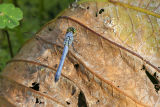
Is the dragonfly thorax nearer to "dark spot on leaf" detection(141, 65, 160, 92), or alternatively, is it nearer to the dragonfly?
the dragonfly

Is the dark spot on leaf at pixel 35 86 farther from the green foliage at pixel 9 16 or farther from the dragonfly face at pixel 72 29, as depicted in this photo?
the green foliage at pixel 9 16

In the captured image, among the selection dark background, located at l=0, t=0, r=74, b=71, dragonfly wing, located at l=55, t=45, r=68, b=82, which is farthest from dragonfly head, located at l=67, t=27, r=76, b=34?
dark background, located at l=0, t=0, r=74, b=71

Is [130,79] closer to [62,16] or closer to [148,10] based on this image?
[148,10]

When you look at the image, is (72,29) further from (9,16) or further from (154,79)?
(9,16)

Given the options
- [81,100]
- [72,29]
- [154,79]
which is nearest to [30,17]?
[72,29]

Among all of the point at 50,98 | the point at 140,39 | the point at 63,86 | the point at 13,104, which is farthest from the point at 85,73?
the point at 13,104
